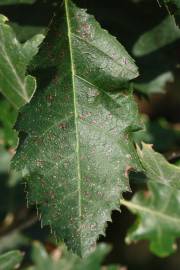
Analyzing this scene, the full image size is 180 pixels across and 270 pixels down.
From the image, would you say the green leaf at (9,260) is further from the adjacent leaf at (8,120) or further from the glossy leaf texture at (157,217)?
the glossy leaf texture at (157,217)

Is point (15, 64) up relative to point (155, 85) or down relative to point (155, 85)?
up

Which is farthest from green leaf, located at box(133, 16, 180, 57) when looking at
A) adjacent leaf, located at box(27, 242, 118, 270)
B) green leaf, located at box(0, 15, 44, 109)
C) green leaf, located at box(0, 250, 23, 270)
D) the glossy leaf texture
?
adjacent leaf, located at box(27, 242, 118, 270)

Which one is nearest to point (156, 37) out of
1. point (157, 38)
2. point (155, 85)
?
point (157, 38)

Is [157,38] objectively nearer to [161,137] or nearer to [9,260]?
[161,137]

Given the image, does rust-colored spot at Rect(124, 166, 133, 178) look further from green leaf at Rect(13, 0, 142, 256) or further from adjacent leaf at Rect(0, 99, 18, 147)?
adjacent leaf at Rect(0, 99, 18, 147)

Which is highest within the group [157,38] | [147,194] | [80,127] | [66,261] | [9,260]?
[80,127]

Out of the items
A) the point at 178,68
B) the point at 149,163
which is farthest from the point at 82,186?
the point at 178,68

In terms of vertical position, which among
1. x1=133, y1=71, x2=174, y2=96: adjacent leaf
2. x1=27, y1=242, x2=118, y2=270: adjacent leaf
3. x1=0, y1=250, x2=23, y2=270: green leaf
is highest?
x1=133, y1=71, x2=174, y2=96: adjacent leaf
